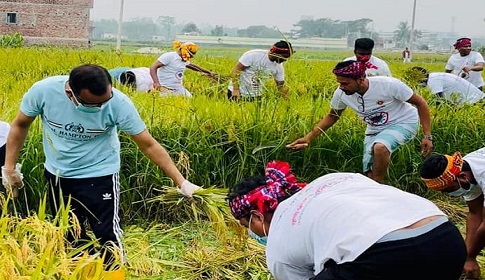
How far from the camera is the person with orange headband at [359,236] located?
2055 mm

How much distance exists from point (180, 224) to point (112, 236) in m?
0.93

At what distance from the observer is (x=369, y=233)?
2047 millimetres

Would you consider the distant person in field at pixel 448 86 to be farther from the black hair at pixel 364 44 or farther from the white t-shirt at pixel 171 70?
the white t-shirt at pixel 171 70

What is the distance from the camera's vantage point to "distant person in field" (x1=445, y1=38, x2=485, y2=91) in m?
8.65

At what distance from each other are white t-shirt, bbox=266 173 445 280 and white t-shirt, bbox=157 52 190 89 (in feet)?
18.3

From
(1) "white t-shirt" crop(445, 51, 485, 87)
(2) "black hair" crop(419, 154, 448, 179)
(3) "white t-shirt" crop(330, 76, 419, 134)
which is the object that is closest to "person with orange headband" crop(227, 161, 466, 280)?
(2) "black hair" crop(419, 154, 448, 179)

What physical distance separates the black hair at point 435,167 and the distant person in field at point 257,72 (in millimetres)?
2038

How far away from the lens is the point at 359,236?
6.72 feet

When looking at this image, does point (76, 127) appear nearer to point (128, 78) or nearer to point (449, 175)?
point (449, 175)

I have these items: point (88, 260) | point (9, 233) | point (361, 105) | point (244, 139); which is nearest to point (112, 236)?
point (9, 233)

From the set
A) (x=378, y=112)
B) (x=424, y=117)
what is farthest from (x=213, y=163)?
(x=424, y=117)

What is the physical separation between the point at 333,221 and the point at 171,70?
5904 millimetres

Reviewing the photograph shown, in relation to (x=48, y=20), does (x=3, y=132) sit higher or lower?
lower

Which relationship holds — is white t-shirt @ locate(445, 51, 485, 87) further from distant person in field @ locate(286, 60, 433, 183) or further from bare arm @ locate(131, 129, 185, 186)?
bare arm @ locate(131, 129, 185, 186)
